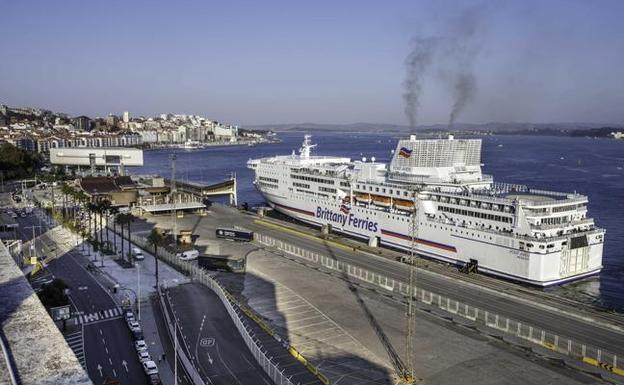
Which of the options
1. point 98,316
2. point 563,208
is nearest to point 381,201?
point 563,208

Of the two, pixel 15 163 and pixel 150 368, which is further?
pixel 15 163

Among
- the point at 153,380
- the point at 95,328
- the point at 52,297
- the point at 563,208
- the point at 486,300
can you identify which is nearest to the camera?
the point at 153,380

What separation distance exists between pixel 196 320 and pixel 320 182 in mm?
30049

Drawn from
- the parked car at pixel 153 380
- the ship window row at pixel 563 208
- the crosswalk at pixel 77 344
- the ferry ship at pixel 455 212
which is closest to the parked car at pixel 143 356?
the parked car at pixel 153 380

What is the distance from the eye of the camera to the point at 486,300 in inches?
1213

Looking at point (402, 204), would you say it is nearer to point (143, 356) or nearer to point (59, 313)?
point (143, 356)

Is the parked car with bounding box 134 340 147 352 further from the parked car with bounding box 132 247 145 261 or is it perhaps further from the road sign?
the parked car with bounding box 132 247 145 261

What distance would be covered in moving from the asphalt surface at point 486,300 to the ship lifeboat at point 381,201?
6.18 metres

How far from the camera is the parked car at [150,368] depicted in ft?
66.7

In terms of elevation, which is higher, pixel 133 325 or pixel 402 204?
pixel 402 204

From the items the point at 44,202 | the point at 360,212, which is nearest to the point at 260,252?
the point at 360,212

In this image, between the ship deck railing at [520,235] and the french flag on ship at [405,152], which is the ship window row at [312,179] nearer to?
the french flag on ship at [405,152]

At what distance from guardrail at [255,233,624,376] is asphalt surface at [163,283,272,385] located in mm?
11131

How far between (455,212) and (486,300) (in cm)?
1060
